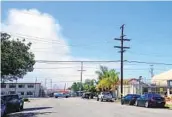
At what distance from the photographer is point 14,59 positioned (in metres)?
31.3

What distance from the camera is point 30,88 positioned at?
472 ft

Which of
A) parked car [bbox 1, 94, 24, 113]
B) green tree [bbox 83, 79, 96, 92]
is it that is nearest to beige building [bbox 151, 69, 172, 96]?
parked car [bbox 1, 94, 24, 113]

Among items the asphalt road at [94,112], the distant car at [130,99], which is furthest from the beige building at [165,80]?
the asphalt road at [94,112]

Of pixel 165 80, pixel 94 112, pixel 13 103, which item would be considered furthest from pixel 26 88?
pixel 94 112

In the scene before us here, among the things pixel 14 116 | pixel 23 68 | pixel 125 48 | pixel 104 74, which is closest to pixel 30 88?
pixel 104 74

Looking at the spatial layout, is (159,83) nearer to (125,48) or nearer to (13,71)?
(125,48)

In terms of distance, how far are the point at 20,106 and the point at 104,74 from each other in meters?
58.3

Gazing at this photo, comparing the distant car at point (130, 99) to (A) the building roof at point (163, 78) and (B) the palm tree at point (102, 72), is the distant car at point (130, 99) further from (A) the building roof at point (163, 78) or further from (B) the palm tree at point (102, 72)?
(B) the palm tree at point (102, 72)

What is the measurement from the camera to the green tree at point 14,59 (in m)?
29.1

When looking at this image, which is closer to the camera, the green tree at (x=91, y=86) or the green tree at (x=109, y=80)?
the green tree at (x=109, y=80)

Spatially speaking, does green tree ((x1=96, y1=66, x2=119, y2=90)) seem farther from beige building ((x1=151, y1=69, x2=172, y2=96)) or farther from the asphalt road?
the asphalt road

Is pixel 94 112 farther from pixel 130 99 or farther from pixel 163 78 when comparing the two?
pixel 163 78

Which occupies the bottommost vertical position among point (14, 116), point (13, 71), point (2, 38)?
point (14, 116)

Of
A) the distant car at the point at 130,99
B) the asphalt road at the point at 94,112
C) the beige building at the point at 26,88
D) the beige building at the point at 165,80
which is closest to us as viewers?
the asphalt road at the point at 94,112
